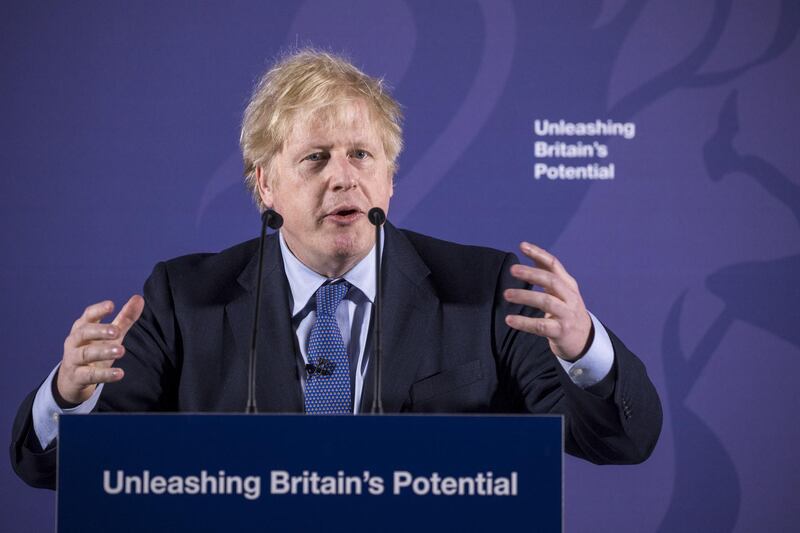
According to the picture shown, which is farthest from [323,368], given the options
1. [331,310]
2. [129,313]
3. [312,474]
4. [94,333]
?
[312,474]

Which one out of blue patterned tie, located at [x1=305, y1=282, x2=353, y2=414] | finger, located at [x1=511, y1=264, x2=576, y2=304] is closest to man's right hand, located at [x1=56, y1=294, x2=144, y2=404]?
blue patterned tie, located at [x1=305, y1=282, x2=353, y2=414]

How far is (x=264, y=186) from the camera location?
8.20ft

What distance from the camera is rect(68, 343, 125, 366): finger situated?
5.25 feet

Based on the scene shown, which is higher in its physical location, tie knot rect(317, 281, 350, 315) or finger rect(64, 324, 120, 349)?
tie knot rect(317, 281, 350, 315)

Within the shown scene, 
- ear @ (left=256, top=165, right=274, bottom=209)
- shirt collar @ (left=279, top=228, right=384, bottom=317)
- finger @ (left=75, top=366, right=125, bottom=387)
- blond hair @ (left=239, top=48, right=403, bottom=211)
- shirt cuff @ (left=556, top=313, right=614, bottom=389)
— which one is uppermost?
blond hair @ (left=239, top=48, right=403, bottom=211)

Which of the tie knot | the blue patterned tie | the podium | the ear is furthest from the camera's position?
the ear

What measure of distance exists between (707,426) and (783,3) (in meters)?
1.37

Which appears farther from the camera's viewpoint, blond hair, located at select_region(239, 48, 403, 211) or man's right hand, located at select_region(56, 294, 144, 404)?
blond hair, located at select_region(239, 48, 403, 211)

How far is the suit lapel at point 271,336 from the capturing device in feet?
6.93

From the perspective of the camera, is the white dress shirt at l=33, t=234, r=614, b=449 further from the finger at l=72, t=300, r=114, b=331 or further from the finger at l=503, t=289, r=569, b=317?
the finger at l=503, t=289, r=569, b=317

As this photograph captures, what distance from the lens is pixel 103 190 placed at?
288 cm

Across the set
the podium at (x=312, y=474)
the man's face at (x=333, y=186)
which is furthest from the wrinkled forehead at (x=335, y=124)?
the podium at (x=312, y=474)

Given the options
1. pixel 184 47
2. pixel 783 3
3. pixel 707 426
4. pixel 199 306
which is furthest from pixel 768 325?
pixel 184 47

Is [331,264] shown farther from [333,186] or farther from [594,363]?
[594,363]
